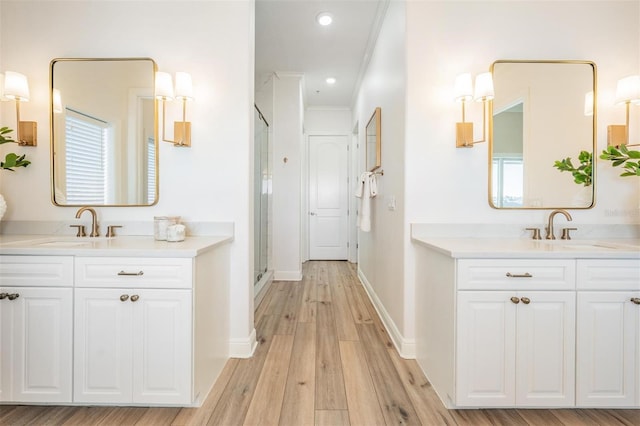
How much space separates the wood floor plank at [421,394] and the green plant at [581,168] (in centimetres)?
168

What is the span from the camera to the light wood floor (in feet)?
4.91

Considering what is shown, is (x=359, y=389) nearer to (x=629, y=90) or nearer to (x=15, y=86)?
(x=629, y=90)

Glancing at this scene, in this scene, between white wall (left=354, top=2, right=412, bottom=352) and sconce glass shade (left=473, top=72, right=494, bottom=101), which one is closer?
sconce glass shade (left=473, top=72, right=494, bottom=101)

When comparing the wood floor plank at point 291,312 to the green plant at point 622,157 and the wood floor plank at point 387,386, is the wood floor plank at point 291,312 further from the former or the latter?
the green plant at point 622,157

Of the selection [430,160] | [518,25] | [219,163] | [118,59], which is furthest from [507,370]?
[118,59]

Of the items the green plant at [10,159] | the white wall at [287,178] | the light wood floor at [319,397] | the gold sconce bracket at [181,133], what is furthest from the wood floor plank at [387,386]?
the green plant at [10,159]

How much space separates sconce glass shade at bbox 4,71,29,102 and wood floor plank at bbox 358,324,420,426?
9.44ft

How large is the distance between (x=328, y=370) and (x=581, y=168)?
219 cm

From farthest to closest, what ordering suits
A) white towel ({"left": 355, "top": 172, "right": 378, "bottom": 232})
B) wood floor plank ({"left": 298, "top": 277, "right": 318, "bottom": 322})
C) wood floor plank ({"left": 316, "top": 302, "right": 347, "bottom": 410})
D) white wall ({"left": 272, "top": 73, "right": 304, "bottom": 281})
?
white wall ({"left": 272, "top": 73, "right": 304, "bottom": 281}), white towel ({"left": 355, "top": 172, "right": 378, "bottom": 232}), wood floor plank ({"left": 298, "top": 277, "right": 318, "bottom": 322}), wood floor plank ({"left": 316, "top": 302, "right": 347, "bottom": 410})

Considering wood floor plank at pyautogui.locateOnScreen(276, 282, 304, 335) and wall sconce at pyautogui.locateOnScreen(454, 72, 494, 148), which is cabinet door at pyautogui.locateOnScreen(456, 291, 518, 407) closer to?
wall sconce at pyautogui.locateOnScreen(454, 72, 494, 148)

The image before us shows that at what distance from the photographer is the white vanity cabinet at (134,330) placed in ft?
5.00

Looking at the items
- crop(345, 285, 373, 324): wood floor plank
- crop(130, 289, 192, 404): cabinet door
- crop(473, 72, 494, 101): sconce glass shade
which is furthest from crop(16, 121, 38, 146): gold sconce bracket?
crop(473, 72, 494, 101): sconce glass shade

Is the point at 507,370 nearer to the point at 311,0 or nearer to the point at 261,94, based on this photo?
the point at 311,0

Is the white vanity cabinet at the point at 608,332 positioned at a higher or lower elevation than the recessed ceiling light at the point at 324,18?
lower
